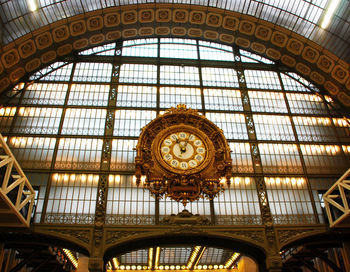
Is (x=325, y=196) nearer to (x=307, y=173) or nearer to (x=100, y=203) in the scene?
(x=307, y=173)

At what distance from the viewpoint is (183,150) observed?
20891 mm

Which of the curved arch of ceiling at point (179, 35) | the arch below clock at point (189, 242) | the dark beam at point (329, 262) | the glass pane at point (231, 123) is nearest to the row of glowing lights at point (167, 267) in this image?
the arch below clock at point (189, 242)

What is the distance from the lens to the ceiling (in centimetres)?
2472

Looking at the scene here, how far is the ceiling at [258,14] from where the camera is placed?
24.7 m

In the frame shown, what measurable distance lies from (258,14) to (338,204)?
16236mm

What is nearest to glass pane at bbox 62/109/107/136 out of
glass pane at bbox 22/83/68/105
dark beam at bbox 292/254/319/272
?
glass pane at bbox 22/83/68/105

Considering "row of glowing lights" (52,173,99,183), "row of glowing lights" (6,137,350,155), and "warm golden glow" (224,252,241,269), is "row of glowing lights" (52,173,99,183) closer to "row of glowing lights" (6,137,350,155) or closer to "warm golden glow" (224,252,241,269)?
"row of glowing lights" (6,137,350,155)

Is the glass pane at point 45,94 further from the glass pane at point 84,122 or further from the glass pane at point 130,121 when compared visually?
the glass pane at point 130,121

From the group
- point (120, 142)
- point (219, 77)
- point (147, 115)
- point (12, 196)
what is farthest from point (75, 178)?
point (219, 77)

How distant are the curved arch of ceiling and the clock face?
39.1ft

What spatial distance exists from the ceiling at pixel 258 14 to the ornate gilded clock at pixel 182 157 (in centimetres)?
1146

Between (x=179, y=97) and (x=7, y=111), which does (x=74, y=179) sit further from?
(x=179, y=97)

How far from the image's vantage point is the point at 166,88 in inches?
1054

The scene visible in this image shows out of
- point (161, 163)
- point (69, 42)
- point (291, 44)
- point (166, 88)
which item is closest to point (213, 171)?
point (161, 163)
